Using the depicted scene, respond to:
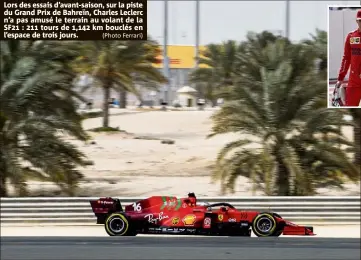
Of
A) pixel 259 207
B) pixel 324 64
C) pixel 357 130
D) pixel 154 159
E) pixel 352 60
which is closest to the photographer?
pixel 352 60

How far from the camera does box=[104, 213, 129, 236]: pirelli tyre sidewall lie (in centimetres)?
973

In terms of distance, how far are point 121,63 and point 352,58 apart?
1223 inches

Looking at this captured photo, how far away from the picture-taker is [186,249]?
12.2 metres

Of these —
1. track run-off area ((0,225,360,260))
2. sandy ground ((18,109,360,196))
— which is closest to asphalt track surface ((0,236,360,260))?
track run-off area ((0,225,360,260))

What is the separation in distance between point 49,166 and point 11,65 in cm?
321

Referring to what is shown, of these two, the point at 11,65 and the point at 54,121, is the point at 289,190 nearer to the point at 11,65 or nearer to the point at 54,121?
the point at 54,121

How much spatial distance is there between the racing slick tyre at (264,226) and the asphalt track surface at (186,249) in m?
0.18

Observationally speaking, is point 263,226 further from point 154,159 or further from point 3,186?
point 154,159

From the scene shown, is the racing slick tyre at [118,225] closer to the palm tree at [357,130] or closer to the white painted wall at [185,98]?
the palm tree at [357,130]

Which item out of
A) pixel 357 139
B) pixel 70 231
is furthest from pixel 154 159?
pixel 70 231

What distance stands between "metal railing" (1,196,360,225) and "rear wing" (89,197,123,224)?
5685 millimetres

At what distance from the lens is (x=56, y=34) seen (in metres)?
10.6

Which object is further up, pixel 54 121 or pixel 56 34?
pixel 56 34

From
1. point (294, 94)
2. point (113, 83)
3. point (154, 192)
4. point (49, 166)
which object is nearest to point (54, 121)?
point (49, 166)
